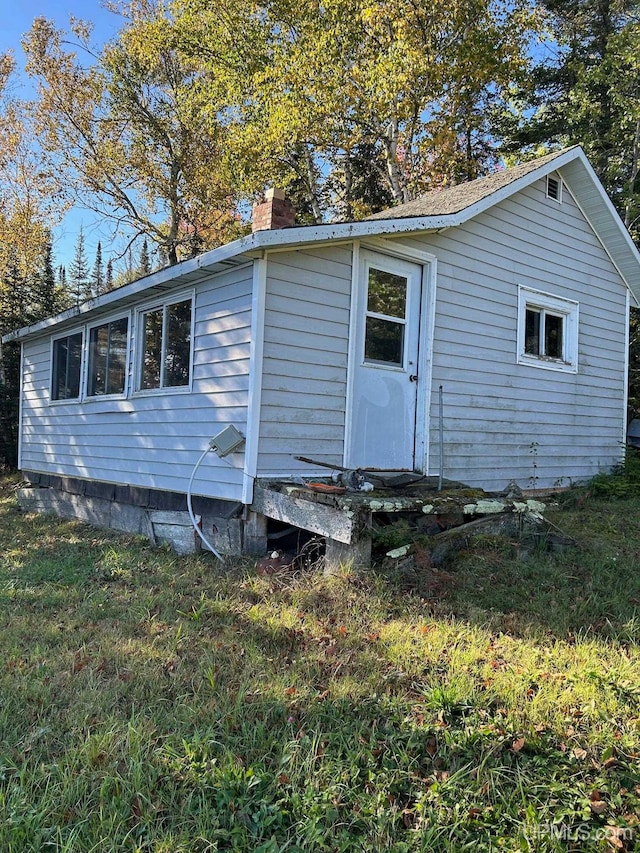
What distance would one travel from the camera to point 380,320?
6.39 metres

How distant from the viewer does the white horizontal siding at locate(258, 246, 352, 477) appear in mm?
5430

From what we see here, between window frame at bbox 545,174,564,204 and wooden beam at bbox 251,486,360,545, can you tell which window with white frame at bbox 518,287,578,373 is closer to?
window frame at bbox 545,174,564,204

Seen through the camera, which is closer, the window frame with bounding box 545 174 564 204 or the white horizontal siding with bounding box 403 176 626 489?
the white horizontal siding with bounding box 403 176 626 489

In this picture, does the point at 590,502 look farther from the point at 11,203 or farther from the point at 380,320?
the point at 11,203

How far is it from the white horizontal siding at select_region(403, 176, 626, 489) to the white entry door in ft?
1.06

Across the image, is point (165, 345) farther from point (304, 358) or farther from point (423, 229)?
point (423, 229)

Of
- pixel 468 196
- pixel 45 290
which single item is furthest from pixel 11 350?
pixel 468 196

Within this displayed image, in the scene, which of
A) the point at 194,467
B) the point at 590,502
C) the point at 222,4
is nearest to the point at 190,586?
the point at 194,467

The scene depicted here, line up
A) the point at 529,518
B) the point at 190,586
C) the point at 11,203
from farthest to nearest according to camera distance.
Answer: the point at 11,203
the point at 529,518
the point at 190,586

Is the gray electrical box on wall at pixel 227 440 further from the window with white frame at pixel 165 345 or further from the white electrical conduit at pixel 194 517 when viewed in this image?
the window with white frame at pixel 165 345

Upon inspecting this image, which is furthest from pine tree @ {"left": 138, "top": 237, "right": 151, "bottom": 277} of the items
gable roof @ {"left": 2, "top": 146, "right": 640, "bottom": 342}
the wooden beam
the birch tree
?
the wooden beam

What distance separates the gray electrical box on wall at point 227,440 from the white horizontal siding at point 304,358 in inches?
8.4

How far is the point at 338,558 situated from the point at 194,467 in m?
2.22

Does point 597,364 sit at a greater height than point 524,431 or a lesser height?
greater
